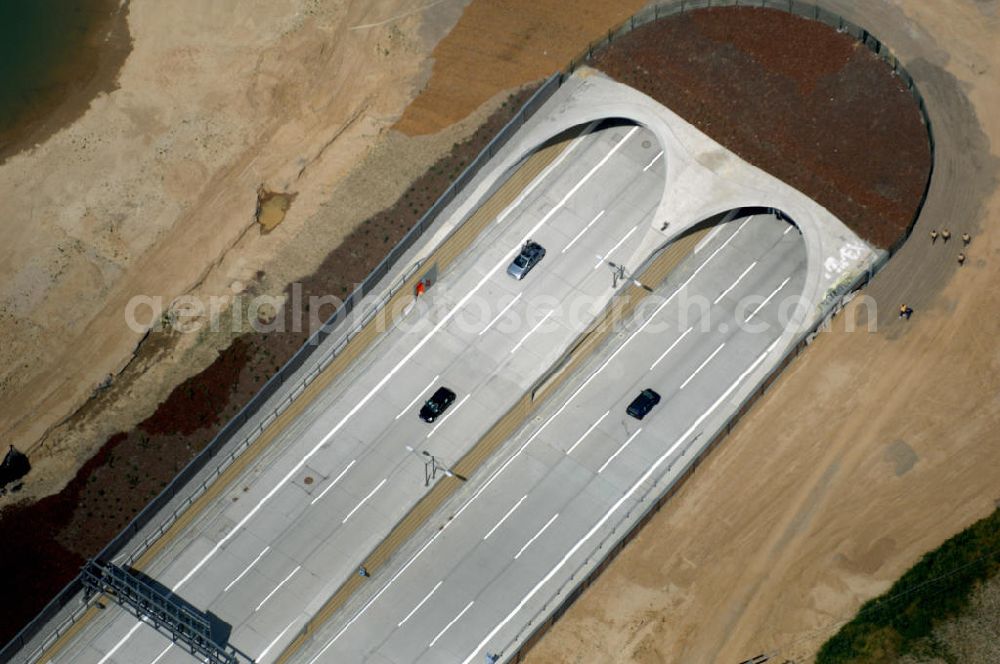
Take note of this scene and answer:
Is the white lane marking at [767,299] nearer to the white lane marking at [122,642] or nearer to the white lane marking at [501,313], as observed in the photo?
the white lane marking at [501,313]

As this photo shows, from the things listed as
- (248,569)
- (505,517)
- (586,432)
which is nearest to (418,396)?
(505,517)

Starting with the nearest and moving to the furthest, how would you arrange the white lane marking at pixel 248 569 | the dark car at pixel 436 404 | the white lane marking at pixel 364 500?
the white lane marking at pixel 248 569 < the white lane marking at pixel 364 500 < the dark car at pixel 436 404

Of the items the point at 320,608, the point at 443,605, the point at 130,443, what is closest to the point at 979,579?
the point at 443,605

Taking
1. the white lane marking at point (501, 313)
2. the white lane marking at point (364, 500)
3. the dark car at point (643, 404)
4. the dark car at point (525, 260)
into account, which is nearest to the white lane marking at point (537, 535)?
the dark car at point (643, 404)

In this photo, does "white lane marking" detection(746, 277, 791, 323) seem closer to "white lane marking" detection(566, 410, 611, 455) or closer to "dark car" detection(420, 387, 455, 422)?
"white lane marking" detection(566, 410, 611, 455)

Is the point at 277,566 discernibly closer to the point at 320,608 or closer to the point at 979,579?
the point at 320,608

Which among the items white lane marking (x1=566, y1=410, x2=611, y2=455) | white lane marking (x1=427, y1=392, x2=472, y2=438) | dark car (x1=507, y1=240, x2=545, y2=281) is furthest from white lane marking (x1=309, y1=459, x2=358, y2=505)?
dark car (x1=507, y1=240, x2=545, y2=281)

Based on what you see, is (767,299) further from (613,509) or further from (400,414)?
(400,414)
